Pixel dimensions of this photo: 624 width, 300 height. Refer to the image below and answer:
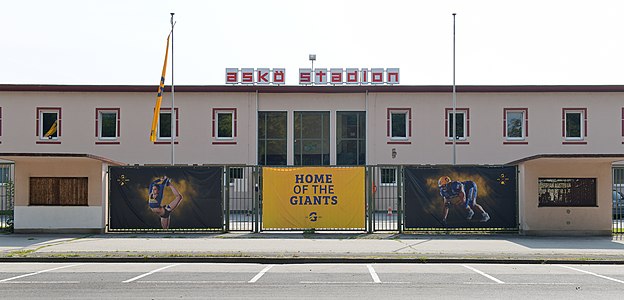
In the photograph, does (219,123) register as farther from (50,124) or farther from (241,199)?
(241,199)

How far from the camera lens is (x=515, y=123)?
37219 millimetres

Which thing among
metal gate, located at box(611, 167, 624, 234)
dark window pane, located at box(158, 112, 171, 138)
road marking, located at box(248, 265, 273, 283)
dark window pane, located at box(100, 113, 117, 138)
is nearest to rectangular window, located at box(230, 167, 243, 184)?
road marking, located at box(248, 265, 273, 283)

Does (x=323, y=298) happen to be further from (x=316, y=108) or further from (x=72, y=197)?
(x=316, y=108)

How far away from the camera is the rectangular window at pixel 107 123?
1457 inches

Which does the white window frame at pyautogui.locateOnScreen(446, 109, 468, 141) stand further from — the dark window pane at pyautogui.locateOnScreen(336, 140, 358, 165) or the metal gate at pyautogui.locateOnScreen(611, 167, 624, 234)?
the metal gate at pyautogui.locateOnScreen(611, 167, 624, 234)

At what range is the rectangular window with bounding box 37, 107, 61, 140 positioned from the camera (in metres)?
36.9

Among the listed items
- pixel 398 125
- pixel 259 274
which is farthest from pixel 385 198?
pixel 398 125

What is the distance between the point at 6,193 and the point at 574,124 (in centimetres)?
2930

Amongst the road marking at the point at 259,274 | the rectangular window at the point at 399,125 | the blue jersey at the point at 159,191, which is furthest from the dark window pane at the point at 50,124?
the road marking at the point at 259,274

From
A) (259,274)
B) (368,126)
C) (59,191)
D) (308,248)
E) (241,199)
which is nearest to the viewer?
(259,274)

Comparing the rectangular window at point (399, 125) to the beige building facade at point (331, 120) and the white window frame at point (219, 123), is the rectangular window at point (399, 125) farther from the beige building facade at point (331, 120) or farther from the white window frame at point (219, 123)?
the white window frame at point (219, 123)

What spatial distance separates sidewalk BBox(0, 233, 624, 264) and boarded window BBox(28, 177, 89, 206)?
43.0 inches

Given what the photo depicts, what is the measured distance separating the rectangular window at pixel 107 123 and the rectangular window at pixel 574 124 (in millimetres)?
24930

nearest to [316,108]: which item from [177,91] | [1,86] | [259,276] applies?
[177,91]
